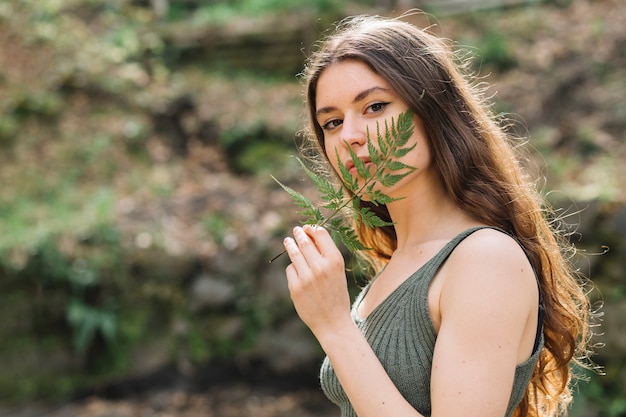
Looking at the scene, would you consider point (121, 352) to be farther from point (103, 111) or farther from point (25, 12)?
point (25, 12)

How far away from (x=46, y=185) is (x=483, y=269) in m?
7.60

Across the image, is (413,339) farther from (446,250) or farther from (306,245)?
(306,245)

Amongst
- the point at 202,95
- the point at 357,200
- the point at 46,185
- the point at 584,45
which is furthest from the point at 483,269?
the point at 202,95

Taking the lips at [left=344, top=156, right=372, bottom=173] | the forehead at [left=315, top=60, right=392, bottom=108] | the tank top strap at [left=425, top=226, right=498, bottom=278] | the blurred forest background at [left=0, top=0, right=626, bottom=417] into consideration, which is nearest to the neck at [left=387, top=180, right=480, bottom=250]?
the tank top strap at [left=425, top=226, right=498, bottom=278]

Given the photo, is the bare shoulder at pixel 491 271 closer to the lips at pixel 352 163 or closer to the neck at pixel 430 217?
the neck at pixel 430 217

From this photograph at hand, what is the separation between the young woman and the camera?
5.09 ft

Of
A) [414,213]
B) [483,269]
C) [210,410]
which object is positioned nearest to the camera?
[483,269]

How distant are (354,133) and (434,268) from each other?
42cm

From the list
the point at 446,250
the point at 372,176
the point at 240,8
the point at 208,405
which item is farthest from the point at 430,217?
the point at 240,8

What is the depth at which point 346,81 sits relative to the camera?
1848mm

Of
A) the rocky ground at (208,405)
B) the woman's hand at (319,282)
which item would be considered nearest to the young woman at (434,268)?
the woman's hand at (319,282)

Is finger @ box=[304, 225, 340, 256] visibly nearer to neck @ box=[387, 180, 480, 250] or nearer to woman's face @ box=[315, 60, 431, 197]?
woman's face @ box=[315, 60, 431, 197]

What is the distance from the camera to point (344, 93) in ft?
6.04

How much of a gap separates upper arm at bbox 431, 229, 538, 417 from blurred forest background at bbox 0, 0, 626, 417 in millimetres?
3245
